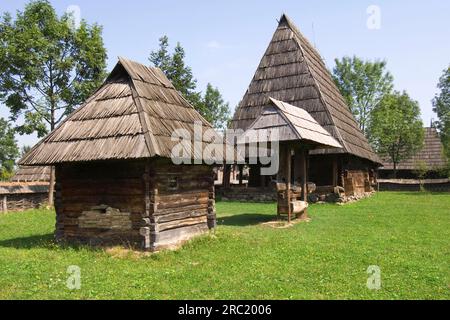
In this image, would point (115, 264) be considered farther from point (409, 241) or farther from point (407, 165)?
point (407, 165)

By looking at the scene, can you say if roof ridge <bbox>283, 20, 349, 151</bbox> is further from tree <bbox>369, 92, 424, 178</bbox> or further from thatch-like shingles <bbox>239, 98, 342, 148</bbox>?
tree <bbox>369, 92, 424, 178</bbox>

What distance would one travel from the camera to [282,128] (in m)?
13.5

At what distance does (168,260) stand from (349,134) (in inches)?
666

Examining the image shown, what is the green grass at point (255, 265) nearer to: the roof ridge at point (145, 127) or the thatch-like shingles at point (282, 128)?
the roof ridge at point (145, 127)

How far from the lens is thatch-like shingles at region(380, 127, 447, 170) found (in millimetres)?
36384

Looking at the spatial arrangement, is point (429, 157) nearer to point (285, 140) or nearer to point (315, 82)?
point (315, 82)

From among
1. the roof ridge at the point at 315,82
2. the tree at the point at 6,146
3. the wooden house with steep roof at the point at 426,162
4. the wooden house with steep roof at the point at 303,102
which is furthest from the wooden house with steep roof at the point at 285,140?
the tree at the point at 6,146

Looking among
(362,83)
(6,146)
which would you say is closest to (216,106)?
(362,83)

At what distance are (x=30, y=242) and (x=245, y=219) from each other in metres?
7.27

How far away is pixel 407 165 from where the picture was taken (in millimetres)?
37656

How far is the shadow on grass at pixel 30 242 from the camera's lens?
10594mm

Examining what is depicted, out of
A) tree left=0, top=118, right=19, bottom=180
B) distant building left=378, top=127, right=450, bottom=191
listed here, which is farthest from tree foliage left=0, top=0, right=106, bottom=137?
tree left=0, top=118, right=19, bottom=180
